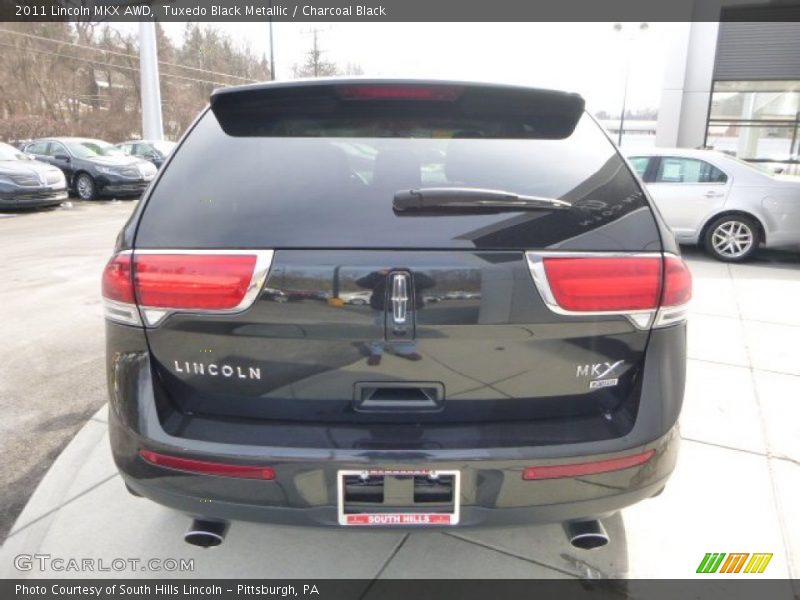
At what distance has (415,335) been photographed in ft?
5.53

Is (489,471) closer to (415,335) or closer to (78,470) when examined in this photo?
(415,335)

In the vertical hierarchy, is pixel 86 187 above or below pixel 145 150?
below

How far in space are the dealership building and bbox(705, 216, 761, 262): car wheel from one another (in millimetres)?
10501

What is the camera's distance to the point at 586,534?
195cm

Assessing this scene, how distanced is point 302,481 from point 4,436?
251 cm

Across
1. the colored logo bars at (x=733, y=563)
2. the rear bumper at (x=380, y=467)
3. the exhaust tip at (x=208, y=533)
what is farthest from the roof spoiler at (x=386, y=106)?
the colored logo bars at (x=733, y=563)

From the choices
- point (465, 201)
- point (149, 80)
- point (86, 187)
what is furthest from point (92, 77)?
point (465, 201)

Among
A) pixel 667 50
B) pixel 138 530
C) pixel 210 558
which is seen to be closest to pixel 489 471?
pixel 210 558

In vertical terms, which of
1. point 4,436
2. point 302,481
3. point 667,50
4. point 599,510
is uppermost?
point 667,50

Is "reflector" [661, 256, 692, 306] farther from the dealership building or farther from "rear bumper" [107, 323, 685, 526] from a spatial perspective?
the dealership building

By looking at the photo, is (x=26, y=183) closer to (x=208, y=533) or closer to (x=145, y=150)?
(x=145, y=150)

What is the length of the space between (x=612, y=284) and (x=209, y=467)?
1262mm

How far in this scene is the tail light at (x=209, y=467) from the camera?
5.54 ft

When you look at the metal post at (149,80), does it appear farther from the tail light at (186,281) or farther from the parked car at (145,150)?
the tail light at (186,281)
